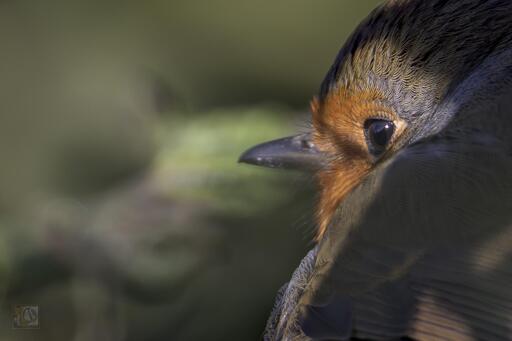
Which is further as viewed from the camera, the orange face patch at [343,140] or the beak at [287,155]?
the beak at [287,155]

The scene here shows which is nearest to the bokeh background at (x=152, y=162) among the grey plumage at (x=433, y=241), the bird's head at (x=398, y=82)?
the bird's head at (x=398, y=82)

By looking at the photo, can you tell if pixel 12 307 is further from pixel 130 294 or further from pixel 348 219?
pixel 348 219

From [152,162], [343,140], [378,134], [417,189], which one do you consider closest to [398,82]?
[378,134]

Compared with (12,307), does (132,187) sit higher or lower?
higher

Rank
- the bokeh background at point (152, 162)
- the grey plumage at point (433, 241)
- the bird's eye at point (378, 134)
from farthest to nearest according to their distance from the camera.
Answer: the bokeh background at point (152, 162) → the bird's eye at point (378, 134) → the grey plumage at point (433, 241)

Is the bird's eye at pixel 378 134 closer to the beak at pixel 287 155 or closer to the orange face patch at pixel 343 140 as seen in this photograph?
the orange face patch at pixel 343 140

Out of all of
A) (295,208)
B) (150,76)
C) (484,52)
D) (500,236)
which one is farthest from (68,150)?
(500,236)
